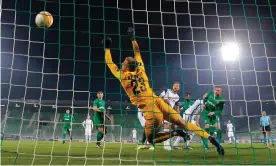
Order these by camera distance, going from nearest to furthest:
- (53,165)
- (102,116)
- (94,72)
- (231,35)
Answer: (53,165)
(102,116)
(94,72)
(231,35)

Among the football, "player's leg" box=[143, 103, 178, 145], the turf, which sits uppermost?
the football

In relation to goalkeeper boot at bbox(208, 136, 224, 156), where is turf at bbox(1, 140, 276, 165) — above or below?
below

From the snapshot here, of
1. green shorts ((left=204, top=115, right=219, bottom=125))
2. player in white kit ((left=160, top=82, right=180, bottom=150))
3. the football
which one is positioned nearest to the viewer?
the football

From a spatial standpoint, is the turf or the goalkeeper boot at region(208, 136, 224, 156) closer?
the turf

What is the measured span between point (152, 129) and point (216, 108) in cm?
324

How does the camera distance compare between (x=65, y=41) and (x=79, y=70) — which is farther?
(x=79, y=70)

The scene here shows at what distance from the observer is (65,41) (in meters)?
21.2

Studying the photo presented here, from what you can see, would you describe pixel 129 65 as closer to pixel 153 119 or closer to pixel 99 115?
pixel 153 119

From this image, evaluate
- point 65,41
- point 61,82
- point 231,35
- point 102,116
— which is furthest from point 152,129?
point 231,35

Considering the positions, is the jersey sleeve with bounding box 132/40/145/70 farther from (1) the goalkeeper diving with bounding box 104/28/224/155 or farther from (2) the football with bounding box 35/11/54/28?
(2) the football with bounding box 35/11/54/28

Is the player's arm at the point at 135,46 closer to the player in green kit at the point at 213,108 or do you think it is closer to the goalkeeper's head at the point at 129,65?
the goalkeeper's head at the point at 129,65

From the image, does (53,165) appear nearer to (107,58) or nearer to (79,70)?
(107,58)

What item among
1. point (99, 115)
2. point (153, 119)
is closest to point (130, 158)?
point (153, 119)

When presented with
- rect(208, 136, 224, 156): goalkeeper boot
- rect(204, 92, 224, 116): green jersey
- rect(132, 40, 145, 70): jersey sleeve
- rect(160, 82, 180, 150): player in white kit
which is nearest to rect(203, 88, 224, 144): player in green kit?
rect(204, 92, 224, 116): green jersey
